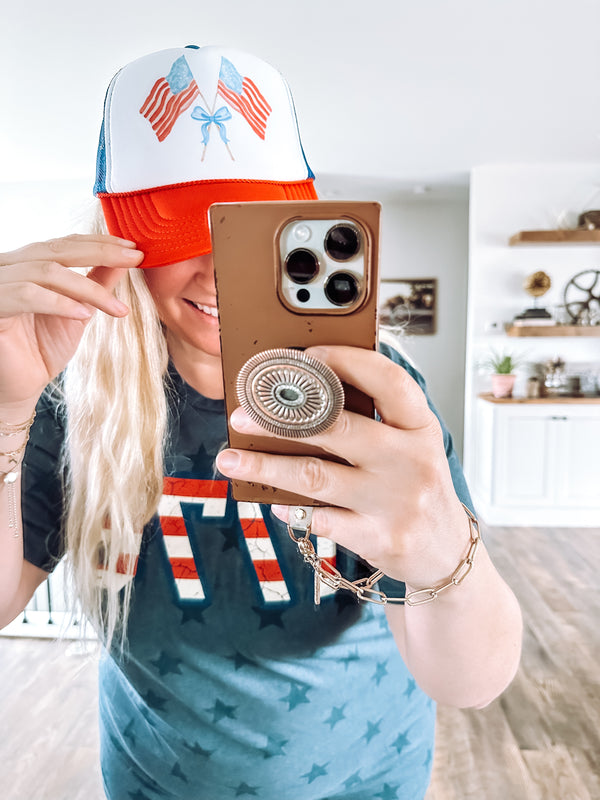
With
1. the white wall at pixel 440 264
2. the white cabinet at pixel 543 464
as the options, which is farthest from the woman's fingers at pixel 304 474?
the white wall at pixel 440 264

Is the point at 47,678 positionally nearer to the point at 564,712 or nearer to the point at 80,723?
the point at 80,723

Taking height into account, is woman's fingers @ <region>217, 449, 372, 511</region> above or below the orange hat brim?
below

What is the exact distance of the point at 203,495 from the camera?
2.25ft

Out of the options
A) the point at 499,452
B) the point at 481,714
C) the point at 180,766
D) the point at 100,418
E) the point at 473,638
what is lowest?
the point at 481,714

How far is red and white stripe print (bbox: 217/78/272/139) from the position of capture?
0.58 meters

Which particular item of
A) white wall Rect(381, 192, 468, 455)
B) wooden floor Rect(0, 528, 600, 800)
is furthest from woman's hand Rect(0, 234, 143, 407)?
white wall Rect(381, 192, 468, 455)

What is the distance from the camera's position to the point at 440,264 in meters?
5.20

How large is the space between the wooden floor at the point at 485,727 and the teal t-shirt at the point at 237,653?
3.02ft

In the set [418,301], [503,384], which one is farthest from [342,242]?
[418,301]

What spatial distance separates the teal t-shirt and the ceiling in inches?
80.0

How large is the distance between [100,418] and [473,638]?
507 millimetres

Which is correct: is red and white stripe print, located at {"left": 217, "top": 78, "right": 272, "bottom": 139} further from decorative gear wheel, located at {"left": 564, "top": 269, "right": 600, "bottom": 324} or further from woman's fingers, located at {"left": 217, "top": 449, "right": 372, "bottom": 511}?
decorative gear wheel, located at {"left": 564, "top": 269, "right": 600, "bottom": 324}

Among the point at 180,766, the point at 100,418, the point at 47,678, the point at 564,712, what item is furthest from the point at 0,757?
the point at 564,712

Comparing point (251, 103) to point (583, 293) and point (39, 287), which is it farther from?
point (583, 293)
